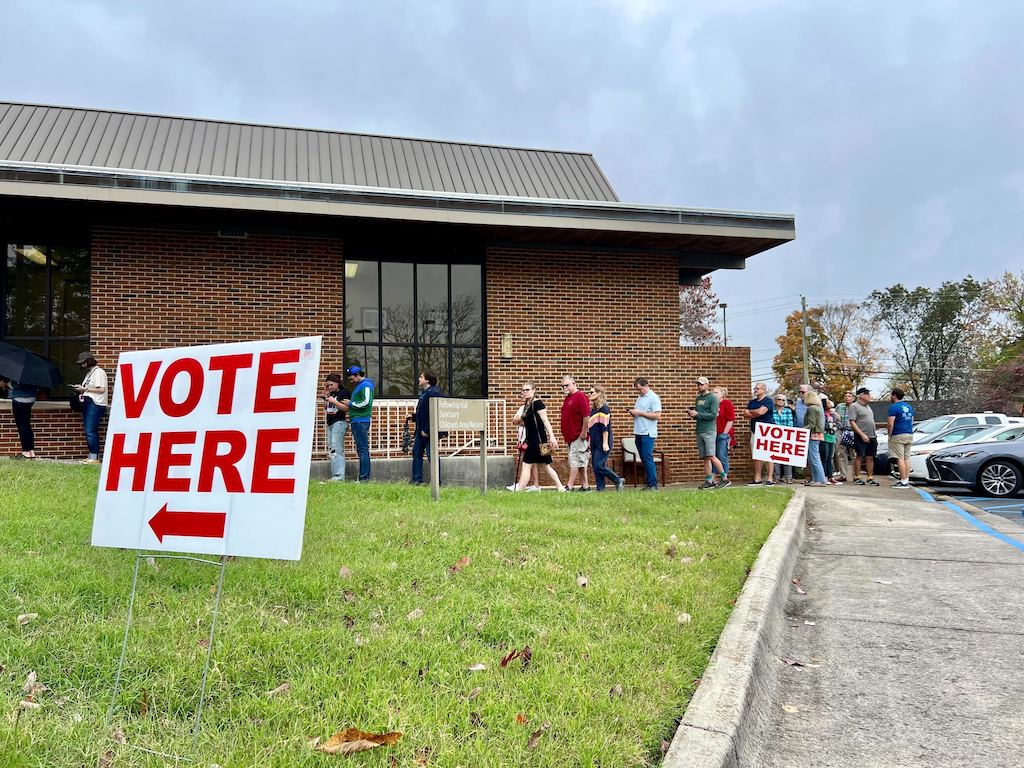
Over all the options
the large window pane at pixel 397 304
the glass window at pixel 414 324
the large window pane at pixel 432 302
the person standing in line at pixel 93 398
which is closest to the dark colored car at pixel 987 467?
the glass window at pixel 414 324

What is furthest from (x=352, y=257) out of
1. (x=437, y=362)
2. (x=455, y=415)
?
(x=455, y=415)

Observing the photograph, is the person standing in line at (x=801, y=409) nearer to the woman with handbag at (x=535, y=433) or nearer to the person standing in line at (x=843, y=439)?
the person standing in line at (x=843, y=439)

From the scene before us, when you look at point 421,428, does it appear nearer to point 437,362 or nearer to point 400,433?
point 400,433

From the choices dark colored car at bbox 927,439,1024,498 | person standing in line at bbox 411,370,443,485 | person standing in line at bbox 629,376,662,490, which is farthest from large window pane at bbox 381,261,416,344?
dark colored car at bbox 927,439,1024,498

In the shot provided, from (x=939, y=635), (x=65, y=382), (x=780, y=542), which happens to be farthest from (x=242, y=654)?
(x=65, y=382)

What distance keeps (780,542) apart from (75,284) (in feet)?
38.2

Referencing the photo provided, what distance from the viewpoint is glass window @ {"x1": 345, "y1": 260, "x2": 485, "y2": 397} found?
13.4 metres

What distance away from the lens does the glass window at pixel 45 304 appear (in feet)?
40.1

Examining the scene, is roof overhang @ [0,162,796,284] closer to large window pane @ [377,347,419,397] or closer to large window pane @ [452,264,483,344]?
large window pane @ [452,264,483,344]

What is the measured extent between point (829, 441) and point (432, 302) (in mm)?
7988

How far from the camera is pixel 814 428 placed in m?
13.2

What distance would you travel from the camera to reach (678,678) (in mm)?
3297

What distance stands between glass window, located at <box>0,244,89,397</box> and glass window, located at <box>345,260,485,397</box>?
4.35 m

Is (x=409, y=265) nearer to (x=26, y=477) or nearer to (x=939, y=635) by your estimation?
(x=26, y=477)
